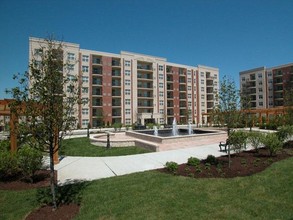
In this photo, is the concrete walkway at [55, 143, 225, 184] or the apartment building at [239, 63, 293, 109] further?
the apartment building at [239, 63, 293, 109]

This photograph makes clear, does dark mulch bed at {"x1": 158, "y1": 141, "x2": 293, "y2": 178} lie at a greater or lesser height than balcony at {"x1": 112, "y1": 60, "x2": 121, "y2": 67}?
lesser

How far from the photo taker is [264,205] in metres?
5.48

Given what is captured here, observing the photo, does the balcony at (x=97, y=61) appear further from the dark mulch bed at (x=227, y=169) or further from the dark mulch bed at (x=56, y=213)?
the dark mulch bed at (x=56, y=213)

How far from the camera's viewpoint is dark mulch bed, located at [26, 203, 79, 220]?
17.4 ft

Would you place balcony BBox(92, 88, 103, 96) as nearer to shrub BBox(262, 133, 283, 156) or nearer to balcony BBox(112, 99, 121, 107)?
balcony BBox(112, 99, 121, 107)

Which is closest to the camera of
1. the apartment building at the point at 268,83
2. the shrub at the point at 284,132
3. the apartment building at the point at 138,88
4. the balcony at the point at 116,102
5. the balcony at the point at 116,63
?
the shrub at the point at 284,132

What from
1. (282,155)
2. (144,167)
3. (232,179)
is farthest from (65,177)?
(282,155)

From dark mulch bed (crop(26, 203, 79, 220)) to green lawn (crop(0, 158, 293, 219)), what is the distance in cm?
27

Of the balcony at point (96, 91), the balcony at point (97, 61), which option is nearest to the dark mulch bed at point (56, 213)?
the balcony at point (96, 91)

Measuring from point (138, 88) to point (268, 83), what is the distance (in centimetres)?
5019

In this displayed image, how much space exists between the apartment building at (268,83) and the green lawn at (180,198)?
6439cm

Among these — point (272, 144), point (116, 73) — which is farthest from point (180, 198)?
point (116, 73)

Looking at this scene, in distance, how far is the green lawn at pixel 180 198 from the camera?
17.0ft

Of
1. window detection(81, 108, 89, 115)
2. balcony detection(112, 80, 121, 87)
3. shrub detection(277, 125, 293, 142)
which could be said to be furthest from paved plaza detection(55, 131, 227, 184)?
balcony detection(112, 80, 121, 87)
